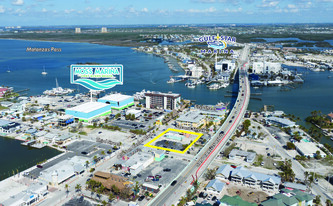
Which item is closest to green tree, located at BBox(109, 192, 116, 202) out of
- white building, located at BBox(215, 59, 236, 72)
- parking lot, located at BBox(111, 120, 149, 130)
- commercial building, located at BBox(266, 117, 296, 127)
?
parking lot, located at BBox(111, 120, 149, 130)

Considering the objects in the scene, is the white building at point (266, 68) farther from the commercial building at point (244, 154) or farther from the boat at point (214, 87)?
the commercial building at point (244, 154)

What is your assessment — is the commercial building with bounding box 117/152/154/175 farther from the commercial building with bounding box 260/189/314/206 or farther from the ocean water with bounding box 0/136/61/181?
the commercial building with bounding box 260/189/314/206

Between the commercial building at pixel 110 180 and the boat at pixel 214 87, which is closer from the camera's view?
the commercial building at pixel 110 180

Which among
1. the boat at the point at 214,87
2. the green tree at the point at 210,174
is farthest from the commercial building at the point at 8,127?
the boat at the point at 214,87

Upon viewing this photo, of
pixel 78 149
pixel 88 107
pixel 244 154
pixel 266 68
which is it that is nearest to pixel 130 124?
pixel 88 107

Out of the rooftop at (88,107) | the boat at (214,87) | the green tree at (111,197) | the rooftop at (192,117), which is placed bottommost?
the green tree at (111,197)

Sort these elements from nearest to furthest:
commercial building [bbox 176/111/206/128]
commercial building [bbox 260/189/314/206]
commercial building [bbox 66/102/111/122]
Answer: commercial building [bbox 260/189/314/206], commercial building [bbox 176/111/206/128], commercial building [bbox 66/102/111/122]

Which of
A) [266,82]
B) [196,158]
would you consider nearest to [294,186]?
[196,158]
